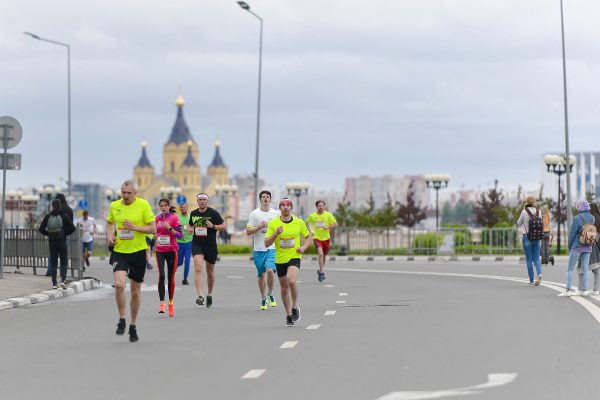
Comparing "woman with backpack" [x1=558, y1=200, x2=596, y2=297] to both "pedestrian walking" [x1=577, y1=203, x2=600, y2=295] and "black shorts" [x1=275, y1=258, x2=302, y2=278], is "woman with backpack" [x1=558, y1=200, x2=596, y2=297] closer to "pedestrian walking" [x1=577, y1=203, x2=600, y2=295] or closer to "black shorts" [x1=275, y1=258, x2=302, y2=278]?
"pedestrian walking" [x1=577, y1=203, x2=600, y2=295]

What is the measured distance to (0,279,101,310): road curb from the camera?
2019cm

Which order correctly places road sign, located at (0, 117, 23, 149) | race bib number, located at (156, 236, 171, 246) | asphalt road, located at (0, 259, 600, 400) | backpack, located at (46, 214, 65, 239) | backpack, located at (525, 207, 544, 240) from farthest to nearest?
1. road sign, located at (0, 117, 23, 149)
2. backpack, located at (525, 207, 544, 240)
3. backpack, located at (46, 214, 65, 239)
4. race bib number, located at (156, 236, 171, 246)
5. asphalt road, located at (0, 259, 600, 400)

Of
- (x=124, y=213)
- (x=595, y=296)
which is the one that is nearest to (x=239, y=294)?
(x=595, y=296)

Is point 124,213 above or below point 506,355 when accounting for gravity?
above

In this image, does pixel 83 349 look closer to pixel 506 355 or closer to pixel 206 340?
pixel 206 340

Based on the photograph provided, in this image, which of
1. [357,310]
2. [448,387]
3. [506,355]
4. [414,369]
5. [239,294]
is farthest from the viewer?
[239,294]

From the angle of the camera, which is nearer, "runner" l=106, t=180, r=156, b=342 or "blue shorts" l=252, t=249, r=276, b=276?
"runner" l=106, t=180, r=156, b=342

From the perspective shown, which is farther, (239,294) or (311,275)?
(311,275)

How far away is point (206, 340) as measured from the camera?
13.6 m

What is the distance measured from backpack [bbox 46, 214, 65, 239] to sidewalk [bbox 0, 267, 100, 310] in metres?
1.04

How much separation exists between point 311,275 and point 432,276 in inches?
127

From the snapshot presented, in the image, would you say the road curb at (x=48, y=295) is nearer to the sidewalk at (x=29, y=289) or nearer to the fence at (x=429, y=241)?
the sidewalk at (x=29, y=289)

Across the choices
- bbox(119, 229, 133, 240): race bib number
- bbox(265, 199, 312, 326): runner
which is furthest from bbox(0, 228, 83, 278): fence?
bbox(119, 229, 133, 240): race bib number

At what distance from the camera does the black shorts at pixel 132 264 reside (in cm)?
1417
